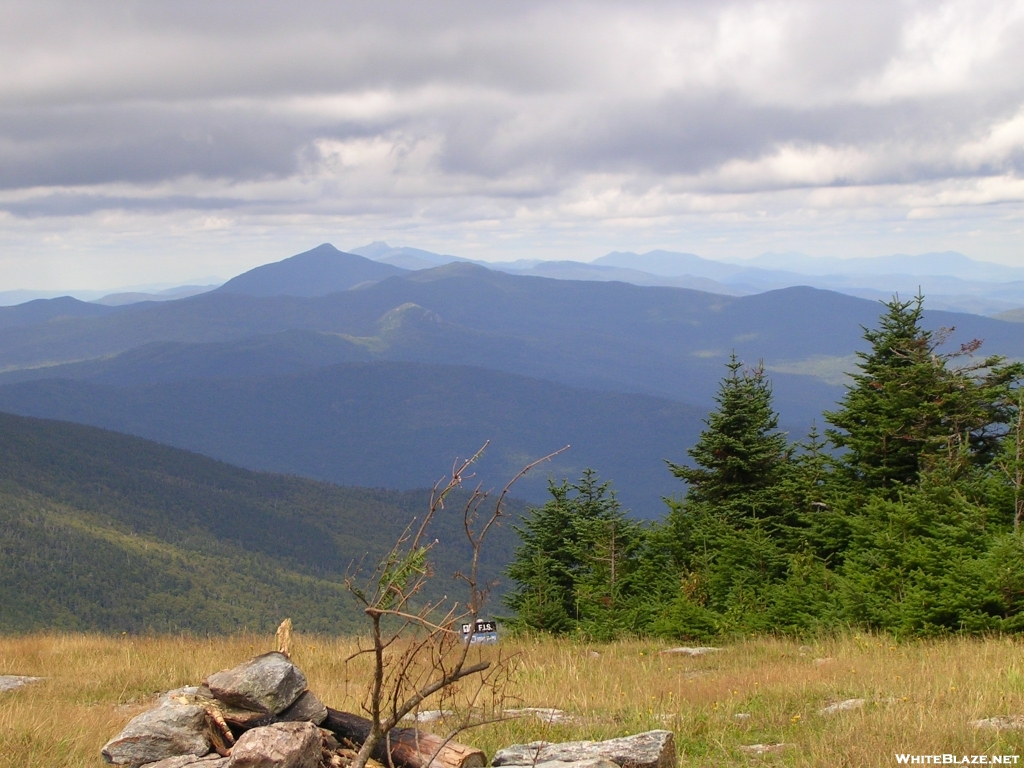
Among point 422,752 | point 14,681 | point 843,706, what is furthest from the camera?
point 14,681

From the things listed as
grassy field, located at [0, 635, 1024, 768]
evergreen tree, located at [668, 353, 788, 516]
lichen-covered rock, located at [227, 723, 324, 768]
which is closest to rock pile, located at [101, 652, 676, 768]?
lichen-covered rock, located at [227, 723, 324, 768]

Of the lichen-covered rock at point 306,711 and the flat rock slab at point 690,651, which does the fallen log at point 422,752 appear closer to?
the lichen-covered rock at point 306,711

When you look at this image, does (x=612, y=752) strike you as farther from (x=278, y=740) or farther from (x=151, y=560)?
(x=151, y=560)

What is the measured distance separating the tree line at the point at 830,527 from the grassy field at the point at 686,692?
1119 mm

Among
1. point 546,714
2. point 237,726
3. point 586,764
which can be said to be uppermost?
point 586,764

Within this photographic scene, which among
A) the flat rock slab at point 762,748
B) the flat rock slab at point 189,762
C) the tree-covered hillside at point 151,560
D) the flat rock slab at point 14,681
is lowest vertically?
the tree-covered hillside at point 151,560

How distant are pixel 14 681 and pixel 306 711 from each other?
542cm

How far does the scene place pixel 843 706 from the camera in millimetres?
7578

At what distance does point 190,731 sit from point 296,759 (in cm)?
112

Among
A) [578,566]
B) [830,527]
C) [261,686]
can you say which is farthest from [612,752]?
[578,566]

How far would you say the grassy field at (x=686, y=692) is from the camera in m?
6.38

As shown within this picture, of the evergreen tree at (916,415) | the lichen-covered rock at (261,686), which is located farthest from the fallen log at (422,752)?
the evergreen tree at (916,415)

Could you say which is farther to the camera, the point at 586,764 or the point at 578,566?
the point at 578,566

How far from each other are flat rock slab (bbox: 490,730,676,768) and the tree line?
22.1 feet
